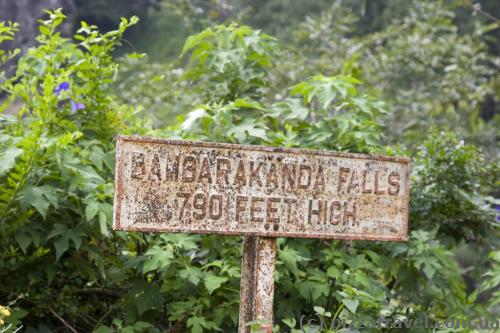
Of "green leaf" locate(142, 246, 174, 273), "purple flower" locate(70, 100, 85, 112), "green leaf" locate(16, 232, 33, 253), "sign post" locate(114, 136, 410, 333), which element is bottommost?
"green leaf" locate(142, 246, 174, 273)

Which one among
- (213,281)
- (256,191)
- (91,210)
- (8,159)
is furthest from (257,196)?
(8,159)

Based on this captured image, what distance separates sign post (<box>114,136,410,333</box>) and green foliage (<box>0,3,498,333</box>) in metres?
0.28

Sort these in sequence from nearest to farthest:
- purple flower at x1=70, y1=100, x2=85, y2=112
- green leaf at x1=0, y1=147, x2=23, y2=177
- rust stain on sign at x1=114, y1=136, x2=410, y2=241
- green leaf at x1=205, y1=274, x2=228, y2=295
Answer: rust stain on sign at x1=114, y1=136, x2=410, y2=241 → green leaf at x1=0, y1=147, x2=23, y2=177 → green leaf at x1=205, y1=274, x2=228, y2=295 → purple flower at x1=70, y1=100, x2=85, y2=112

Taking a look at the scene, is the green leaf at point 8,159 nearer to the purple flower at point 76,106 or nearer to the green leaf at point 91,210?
the green leaf at point 91,210

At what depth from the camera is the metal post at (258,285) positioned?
276 cm

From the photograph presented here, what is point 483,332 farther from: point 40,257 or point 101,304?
point 40,257

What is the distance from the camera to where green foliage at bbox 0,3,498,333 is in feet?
10.3

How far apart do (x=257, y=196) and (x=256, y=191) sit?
0.7 inches

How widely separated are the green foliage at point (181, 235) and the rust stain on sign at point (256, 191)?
11.3 inches

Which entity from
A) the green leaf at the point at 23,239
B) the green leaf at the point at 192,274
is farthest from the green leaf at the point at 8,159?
the green leaf at the point at 192,274

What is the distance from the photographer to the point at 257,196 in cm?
274

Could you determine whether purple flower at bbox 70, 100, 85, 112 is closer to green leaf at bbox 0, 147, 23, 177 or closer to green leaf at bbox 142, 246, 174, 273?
green leaf at bbox 0, 147, 23, 177

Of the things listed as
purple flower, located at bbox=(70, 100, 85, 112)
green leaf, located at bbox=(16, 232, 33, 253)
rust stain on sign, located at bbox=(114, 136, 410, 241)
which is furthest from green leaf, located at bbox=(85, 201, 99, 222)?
purple flower, located at bbox=(70, 100, 85, 112)

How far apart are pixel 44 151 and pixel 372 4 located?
16.1 meters
